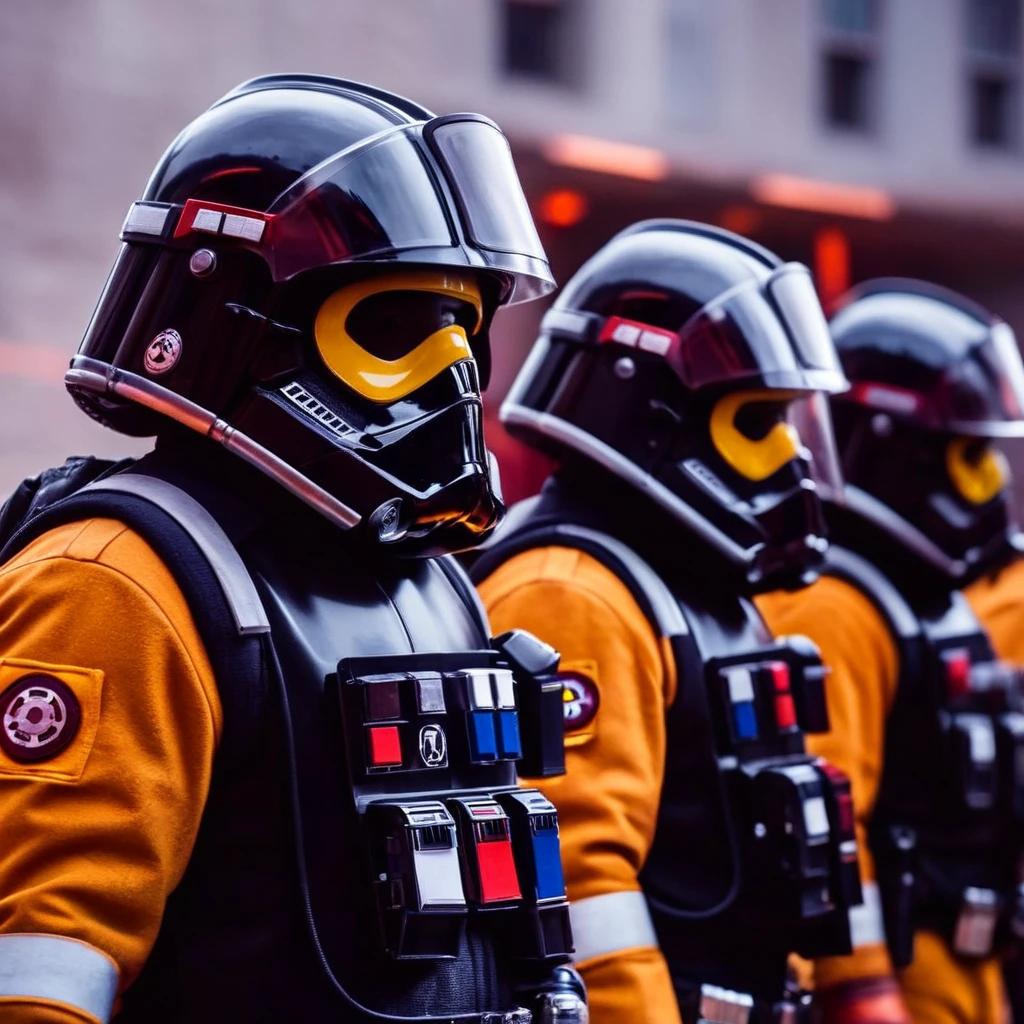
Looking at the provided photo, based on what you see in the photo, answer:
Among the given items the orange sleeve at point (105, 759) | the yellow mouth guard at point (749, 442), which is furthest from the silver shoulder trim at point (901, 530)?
the orange sleeve at point (105, 759)

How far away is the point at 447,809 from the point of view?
7.72 ft

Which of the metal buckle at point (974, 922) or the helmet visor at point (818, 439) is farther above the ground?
the helmet visor at point (818, 439)

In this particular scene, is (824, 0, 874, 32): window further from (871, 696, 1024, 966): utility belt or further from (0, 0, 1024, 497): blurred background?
(871, 696, 1024, 966): utility belt

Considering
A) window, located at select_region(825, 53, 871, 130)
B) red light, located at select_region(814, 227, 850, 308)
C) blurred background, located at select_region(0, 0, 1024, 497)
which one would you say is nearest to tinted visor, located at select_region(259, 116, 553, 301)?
blurred background, located at select_region(0, 0, 1024, 497)

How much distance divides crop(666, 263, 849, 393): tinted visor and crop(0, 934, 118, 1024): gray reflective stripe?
1.88 meters

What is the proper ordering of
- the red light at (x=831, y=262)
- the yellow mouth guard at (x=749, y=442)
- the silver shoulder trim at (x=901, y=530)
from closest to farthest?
the yellow mouth guard at (x=749, y=442), the silver shoulder trim at (x=901, y=530), the red light at (x=831, y=262)

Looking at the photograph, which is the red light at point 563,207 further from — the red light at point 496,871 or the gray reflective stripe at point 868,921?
the red light at point 496,871

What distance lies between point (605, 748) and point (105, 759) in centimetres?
121

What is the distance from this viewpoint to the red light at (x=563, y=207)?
39.0ft

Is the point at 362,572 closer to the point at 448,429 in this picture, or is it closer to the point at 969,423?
the point at 448,429

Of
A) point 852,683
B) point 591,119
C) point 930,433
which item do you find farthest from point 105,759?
point 591,119

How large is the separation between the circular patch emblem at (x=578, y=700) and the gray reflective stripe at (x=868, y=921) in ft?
3.59

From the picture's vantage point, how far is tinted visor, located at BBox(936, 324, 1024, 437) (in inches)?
192

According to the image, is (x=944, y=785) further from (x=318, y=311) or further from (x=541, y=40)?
(x=541, y=40)
